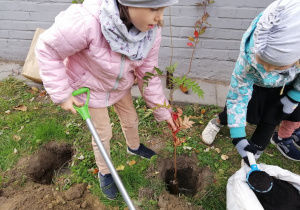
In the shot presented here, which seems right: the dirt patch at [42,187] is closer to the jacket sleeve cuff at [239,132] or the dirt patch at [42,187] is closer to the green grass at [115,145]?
the green grass at [115,145]

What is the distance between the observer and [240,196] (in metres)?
1.70

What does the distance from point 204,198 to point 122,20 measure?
1693 mm

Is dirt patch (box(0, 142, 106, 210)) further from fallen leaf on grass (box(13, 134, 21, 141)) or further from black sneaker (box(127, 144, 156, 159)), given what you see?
black sneaker (box(127, 144, 156, 159))

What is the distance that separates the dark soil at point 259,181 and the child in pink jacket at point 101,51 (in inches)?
27.2

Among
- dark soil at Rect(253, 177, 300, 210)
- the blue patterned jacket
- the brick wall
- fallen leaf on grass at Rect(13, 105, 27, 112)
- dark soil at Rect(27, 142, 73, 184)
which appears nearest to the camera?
the blue patterned jacket

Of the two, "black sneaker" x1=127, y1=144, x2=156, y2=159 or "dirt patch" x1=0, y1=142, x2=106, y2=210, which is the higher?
"black sneaker" x1=127, y1=144, x2=156, y2=159

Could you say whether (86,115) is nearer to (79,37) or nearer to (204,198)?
(79,37)

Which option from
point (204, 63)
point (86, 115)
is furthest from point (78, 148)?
point (204, 63)

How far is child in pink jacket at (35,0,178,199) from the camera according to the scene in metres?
1.35

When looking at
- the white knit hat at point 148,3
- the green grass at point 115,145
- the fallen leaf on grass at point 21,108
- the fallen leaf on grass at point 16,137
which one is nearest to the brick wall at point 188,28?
the green grass at point 115,145

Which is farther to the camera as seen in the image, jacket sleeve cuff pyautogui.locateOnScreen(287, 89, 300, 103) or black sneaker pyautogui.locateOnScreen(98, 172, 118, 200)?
black sneaker pyautogui.locateOnScreen(98, 172, 118, 200)

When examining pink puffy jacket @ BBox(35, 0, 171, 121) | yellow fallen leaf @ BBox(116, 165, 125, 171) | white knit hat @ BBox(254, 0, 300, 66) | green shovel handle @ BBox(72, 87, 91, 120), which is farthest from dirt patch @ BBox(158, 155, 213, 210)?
white knit hat @ BBox(254, 0, 300, 66)

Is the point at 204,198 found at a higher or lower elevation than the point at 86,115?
lower

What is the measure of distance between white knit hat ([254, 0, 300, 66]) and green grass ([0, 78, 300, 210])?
A: 1107 mm
